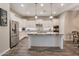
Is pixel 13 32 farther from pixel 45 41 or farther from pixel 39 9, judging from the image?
pixel 45 41

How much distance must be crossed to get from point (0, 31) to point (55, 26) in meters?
2.46

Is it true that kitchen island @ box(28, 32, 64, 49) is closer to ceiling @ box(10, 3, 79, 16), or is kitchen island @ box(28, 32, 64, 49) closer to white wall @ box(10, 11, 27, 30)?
white wall @ box(10, 11, 27, 30)

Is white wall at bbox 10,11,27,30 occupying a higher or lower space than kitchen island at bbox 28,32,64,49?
higher

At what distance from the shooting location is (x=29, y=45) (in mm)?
6578

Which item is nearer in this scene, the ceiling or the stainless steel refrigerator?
the ceiling

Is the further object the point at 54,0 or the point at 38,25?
the point at 38,25

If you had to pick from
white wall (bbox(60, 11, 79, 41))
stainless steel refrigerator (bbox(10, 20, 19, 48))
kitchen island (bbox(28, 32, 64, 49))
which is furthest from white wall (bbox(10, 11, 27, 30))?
white wall (bbox(60, 11, 79, 41))

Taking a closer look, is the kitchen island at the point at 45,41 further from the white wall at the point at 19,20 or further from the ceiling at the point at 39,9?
the ceiling at the point at 39,9

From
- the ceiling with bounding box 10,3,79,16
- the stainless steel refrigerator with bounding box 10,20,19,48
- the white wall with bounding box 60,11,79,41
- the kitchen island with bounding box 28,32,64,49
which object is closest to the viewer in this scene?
the ceiling with bounding box 10,3,79,16

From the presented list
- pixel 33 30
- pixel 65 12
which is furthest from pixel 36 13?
pixel 65 12

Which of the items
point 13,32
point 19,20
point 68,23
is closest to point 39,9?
point 19,20

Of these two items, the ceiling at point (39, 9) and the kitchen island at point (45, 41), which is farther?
the kitchen island at point (45, 41)

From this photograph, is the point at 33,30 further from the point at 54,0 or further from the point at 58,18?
the point at 54,0

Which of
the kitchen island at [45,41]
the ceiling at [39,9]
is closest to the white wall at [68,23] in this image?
the ceiling at [39,9]
